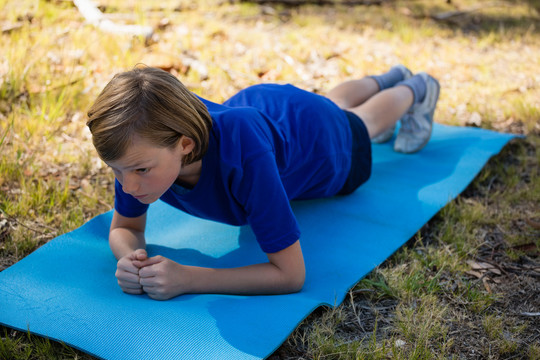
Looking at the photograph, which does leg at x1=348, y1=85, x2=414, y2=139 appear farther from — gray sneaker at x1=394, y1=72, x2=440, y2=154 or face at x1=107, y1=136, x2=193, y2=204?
face at x1=107, y1=136, x2=193, y2=204

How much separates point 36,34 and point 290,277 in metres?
3.00

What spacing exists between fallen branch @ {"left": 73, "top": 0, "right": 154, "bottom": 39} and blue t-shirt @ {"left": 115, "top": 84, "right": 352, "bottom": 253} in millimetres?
2062

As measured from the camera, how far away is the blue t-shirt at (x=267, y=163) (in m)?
1.65

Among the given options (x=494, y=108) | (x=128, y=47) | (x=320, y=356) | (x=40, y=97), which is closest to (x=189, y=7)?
(x=128, y=47)

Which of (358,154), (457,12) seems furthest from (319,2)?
(358,154)

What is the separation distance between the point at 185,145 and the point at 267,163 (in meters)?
0.26

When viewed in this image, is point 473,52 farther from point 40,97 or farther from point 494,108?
point 40,97

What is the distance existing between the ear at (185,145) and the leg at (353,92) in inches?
51.8

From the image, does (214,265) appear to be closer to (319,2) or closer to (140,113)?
(140,113)

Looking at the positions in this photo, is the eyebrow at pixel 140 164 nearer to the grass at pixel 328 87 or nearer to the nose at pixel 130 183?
the nose at pixel 130 183

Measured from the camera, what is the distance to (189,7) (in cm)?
530

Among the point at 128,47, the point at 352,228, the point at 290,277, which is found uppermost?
the point at 128,47

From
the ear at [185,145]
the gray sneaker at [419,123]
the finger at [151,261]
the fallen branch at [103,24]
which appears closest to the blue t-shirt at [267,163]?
the ear at [185,145]

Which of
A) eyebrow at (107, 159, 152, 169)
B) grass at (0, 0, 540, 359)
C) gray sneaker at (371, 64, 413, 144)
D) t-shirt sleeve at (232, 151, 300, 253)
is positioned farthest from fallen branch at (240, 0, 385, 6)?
eyebrow at (107, 159, 152, 169)
